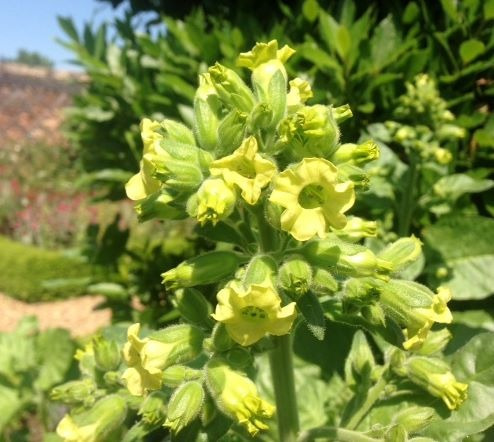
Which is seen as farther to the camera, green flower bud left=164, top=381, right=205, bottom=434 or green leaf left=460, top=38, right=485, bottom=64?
green leaf left=460, top=38, right=485, bottom=64

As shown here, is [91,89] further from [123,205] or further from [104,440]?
[123,205]

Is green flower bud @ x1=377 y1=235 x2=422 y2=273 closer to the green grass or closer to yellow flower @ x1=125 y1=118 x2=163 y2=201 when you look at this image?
yellow flower @ x1=125 y1=118 x2=163 y2=201

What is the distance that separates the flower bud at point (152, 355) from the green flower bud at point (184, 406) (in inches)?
1.9

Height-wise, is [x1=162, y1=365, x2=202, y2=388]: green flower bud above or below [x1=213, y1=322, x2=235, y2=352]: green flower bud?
below

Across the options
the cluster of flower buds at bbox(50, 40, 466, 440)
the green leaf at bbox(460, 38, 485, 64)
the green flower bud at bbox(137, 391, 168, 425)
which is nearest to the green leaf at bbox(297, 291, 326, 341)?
the cluster of flower buds at bbox(50, 40, 466, 440)

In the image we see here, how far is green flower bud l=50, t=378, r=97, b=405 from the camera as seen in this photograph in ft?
4.90

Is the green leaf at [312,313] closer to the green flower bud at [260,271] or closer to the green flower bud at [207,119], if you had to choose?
the green flower bud at [260,271]

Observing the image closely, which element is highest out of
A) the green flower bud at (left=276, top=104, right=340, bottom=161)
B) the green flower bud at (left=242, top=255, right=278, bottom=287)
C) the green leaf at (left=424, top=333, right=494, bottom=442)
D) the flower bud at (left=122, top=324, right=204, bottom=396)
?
the green flower bud at (left=276, top=104, right=340, bottom=161)

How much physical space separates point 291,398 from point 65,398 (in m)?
0.52

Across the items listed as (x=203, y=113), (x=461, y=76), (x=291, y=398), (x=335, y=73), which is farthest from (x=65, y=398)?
(x=461, y=76)

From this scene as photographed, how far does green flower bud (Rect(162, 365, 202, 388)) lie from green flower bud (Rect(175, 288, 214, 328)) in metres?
0.11

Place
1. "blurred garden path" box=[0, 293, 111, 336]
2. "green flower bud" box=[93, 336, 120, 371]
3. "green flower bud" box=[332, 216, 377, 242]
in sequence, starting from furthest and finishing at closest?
"blurred garden path" box=[0, 293, 111, 336]
"green flower bud" box=[93, 336, 120, 371]
"green flower bud" box=[332, 216, 377, 242]

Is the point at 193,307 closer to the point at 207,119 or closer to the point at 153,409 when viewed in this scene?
the point at 153,409

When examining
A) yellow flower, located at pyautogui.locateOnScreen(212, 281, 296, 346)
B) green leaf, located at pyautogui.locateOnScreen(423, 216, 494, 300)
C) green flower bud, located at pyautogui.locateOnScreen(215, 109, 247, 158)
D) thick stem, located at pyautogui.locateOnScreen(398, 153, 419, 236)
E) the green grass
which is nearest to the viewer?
yellow flower, located at pyautogui.locateOnScreen(212, 281, 296, 346)
